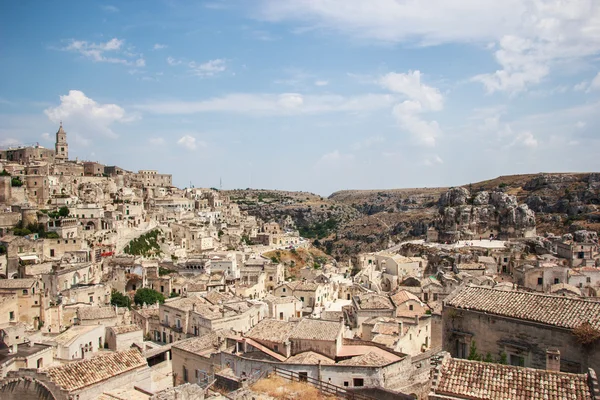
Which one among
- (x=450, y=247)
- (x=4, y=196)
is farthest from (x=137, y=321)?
(x=450, y=247)

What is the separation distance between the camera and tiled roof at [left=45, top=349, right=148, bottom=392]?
17.1m

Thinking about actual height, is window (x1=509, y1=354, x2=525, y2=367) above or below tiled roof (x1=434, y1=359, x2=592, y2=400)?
below

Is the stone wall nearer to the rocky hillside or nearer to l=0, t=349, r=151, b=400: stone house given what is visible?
l=0, t=349, r=151, b=400: stone house

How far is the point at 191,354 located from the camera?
79.8ft

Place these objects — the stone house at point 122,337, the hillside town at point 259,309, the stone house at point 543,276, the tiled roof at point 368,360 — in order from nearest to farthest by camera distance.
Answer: the hillside town at point 259,309 → the tiled roof at point 368,360 → the stone house at point 122,337 → the stone house at point 543,276

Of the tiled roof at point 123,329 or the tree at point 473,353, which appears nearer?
the tree at point 473,353

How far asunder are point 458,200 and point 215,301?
61977mm

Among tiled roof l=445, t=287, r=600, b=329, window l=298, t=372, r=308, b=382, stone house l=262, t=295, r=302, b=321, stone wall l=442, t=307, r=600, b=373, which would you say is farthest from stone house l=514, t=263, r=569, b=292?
window l=298, t=372, r=308, b=382

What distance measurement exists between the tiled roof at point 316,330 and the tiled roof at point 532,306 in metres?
5.46

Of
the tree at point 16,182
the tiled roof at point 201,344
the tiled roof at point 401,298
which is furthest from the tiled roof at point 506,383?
the tree at point 16,182

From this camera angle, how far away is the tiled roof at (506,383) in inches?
492

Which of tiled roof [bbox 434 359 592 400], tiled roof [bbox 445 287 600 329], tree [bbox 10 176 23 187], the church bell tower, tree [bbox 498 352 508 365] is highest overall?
the church bell tower

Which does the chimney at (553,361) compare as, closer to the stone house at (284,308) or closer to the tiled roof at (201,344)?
the tiled roof at (201,344)

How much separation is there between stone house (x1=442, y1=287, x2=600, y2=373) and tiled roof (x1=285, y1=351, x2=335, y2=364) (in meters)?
4.78
